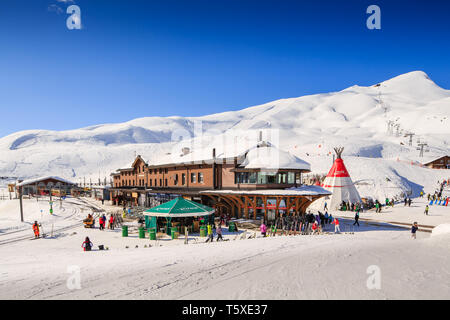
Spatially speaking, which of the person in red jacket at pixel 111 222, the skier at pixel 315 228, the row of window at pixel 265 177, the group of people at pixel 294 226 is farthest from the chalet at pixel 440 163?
the person in red jacket at pixel 111 222

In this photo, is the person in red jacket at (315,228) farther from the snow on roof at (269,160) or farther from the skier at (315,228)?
the snow on roof at (269,160)

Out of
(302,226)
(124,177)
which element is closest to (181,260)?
(302,226)

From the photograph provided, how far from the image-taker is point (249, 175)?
26.2 meters

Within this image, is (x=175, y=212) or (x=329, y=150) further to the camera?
(x=329, y=150)

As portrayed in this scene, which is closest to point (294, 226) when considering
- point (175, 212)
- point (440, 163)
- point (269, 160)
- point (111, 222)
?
point (269, 160)

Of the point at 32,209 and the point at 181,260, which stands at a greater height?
the point at 181,260

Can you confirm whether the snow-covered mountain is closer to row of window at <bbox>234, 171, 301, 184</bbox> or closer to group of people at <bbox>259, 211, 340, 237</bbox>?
row of window at <bbox>234, 171, 301, 184</bbox>

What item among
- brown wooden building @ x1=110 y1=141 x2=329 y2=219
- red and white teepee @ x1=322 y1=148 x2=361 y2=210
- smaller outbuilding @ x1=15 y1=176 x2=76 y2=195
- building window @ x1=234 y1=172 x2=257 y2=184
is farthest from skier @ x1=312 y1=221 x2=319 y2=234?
smaller outbuilding @ x1=15 y1=176 x2=76 y2=195

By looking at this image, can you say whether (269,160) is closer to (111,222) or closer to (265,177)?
(265,177)

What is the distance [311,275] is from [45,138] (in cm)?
20537

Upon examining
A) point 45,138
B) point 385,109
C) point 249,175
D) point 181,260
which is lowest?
point 181,260

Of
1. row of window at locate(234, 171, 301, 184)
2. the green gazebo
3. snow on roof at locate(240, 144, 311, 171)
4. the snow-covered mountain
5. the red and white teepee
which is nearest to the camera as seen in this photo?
the green gazebo

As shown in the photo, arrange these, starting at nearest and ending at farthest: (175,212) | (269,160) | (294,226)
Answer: (175,212) → (294,226) → (269,160)
